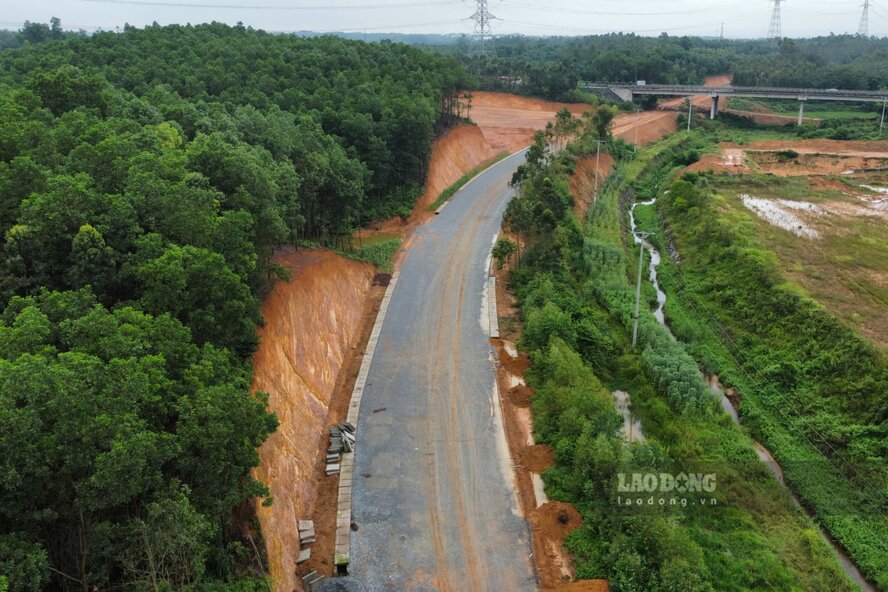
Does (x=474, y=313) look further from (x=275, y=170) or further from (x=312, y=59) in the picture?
(x=312, y=59)

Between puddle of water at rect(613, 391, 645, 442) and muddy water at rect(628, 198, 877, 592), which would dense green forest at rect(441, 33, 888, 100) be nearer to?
muddy water at rect(628, 198, 877, 592)

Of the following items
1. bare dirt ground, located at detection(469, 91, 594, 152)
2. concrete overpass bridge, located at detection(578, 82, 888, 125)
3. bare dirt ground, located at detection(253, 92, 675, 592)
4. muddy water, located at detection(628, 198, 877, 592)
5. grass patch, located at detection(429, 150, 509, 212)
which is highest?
concrete overpass bridge, located at detection(578, 82, 888, 125)

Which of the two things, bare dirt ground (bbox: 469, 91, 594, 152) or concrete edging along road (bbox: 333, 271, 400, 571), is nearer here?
concrete edging along road (bbox: 333, 271, 400, 571)

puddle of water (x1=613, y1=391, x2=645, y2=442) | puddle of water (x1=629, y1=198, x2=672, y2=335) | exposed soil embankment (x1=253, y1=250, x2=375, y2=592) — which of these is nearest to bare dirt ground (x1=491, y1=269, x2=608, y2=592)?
puddle of water (x1=613, y1=391, x2=645, y2=442)

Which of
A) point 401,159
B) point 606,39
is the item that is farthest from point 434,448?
point 606,39

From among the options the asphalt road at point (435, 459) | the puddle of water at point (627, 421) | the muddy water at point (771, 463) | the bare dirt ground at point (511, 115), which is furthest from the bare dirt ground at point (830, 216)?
the asphalt road at point (435, 459)

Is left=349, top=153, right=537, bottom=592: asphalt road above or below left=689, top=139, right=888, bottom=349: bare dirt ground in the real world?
below

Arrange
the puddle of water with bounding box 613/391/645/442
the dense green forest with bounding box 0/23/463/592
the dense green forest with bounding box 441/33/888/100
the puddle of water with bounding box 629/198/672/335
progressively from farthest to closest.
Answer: the dense green forest with bounding box 441/33/888/100 < the puddle of water with bounding box 629/198/672/335 < the puddle of water with bounding box 613/391/645/442 < the dense green forest with bounding box 0/23/463/592
